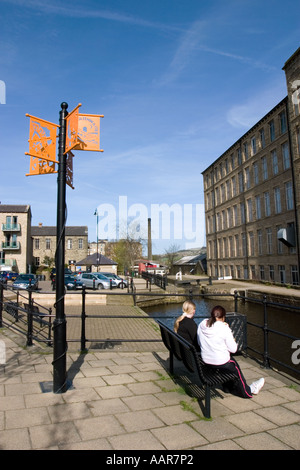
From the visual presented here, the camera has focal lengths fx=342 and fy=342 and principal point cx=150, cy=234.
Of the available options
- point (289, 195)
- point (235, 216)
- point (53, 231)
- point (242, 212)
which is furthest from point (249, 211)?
point (53, 231)

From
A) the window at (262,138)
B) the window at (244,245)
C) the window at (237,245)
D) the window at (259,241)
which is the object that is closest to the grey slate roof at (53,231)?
the window at (237,245)

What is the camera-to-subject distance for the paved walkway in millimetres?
3215

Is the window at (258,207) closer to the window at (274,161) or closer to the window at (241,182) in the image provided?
the window at (241,182)

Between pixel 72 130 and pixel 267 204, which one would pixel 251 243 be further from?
pixel 72 130

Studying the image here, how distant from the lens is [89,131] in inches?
195

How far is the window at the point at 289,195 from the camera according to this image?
31.6 m

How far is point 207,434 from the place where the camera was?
3.36 metres

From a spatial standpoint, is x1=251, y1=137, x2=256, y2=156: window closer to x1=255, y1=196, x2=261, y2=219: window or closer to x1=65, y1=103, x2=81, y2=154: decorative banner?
x1=255, y1=196, x2=261, y2=219: window

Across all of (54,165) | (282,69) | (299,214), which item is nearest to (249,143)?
(282,69)

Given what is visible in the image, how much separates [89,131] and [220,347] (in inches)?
136

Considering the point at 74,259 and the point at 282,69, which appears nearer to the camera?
the point at 282,69

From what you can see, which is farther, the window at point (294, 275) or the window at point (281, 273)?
the window at point (281, 273)
